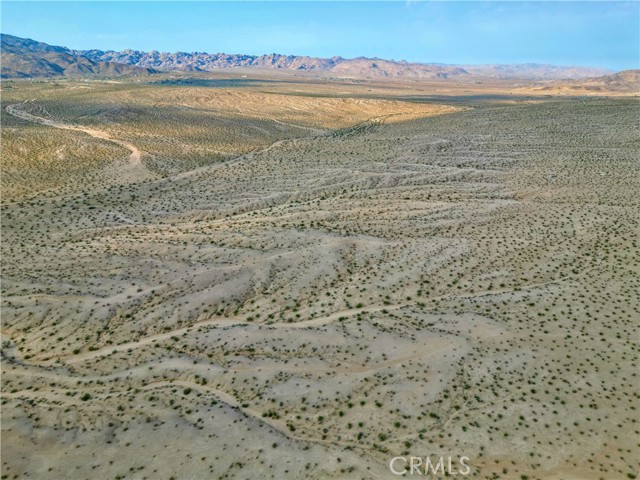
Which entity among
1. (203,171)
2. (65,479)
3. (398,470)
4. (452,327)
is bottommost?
(65,479)

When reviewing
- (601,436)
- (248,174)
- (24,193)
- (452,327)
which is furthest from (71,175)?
(601,436)

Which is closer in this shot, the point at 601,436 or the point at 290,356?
the point at 601,436

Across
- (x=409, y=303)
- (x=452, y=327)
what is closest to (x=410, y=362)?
(x=452, y=327)

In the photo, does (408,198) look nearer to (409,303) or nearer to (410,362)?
(409,303)

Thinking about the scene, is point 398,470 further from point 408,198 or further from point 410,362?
point 408,198

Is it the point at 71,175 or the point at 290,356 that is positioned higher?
the point at 71,175

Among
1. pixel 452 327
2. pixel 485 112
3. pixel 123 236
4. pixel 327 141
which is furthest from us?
pixel 485 112

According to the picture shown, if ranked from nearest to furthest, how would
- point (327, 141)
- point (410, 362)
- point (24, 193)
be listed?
point (410, 362), point (24, 193), point (327, 141)
